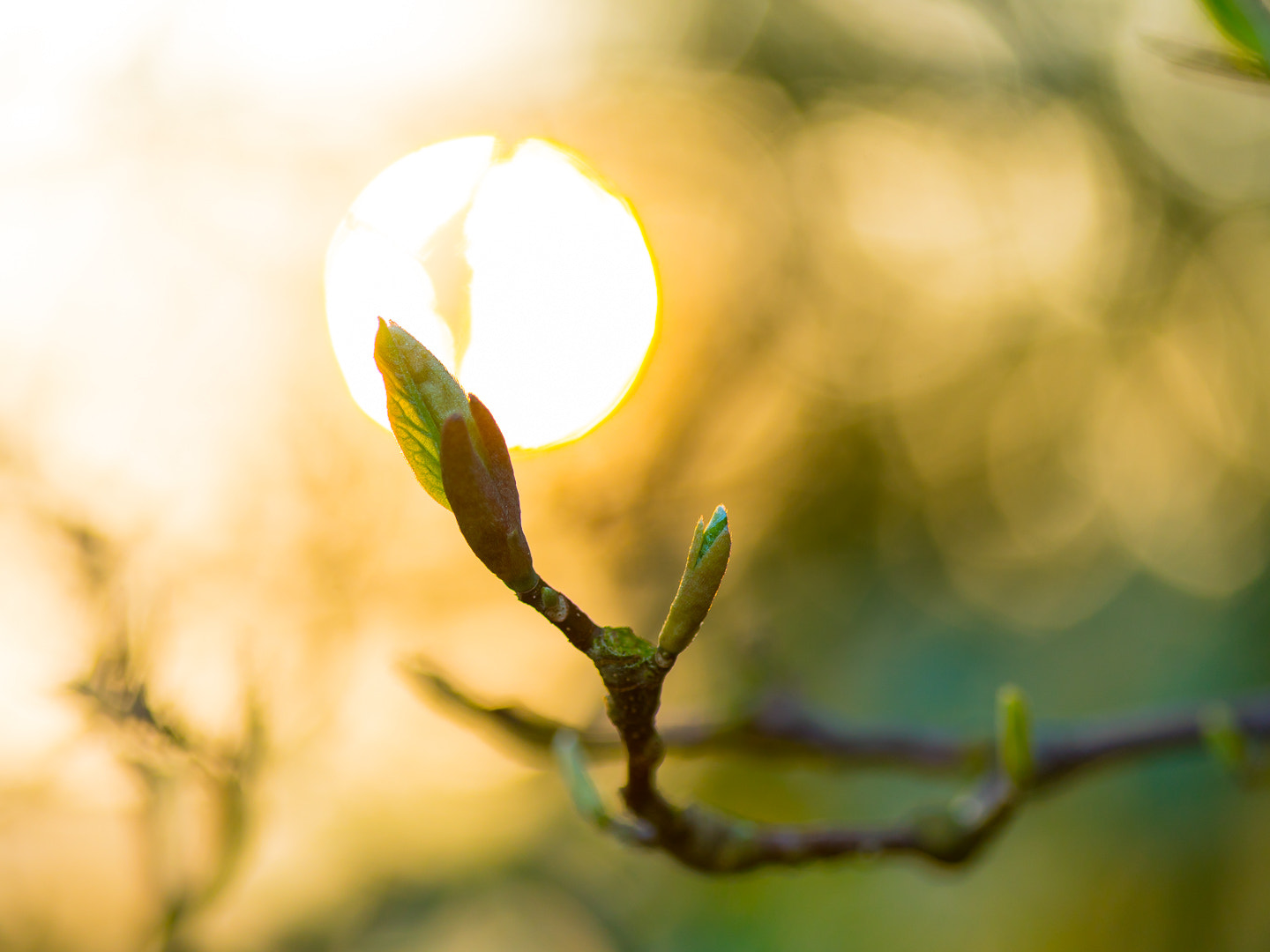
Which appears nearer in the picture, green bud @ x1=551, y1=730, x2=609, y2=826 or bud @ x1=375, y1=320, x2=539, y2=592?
bud @ x1=375, y1=320, x2=539, y2=592

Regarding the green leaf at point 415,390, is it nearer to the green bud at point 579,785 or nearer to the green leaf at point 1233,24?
the green bud at point 579,785

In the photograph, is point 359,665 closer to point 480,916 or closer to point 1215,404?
point 480,916

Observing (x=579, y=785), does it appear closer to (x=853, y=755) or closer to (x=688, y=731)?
(x=688, y=731)

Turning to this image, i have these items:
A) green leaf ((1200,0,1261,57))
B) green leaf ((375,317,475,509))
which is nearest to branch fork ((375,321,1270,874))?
green leaf ((375,317,475,509))

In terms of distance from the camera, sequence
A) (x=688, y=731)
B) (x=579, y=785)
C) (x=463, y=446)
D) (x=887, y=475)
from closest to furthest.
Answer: (x=463, y=446) → (x=579, y=785) → (x=688, y=731) → (x=887, y=475)

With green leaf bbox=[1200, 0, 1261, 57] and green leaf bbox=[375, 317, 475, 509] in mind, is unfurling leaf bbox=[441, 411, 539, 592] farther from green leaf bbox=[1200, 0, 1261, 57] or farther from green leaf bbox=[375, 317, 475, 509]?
green leaf bbox=[1200, 0, 1261, 57]

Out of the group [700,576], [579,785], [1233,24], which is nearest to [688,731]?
[579,785]

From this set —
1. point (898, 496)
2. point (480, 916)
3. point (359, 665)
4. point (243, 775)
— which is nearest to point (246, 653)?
point (243, 775)
